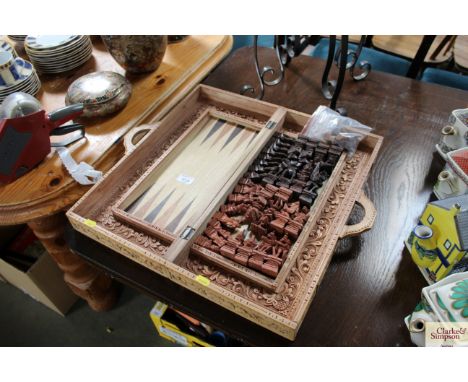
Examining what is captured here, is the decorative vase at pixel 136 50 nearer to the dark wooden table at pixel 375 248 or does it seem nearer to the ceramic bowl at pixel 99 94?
the ceramic bowl at pixel 99 94

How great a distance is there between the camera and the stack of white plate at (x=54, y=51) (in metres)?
1.92

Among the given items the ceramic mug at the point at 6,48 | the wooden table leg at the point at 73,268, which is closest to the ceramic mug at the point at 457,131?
the wooden table leg at the point at 73,268

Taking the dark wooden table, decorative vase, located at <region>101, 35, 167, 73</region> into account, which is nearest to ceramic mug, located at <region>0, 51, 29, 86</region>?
decorative vase, located at <region>101, 35, 167, 73</region>

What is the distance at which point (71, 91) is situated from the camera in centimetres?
171

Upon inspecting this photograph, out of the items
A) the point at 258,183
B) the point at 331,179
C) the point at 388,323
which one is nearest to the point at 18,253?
the point at 258,183

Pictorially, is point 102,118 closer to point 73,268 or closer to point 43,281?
point 73,268

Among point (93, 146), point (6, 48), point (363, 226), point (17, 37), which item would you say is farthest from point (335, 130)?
point (17, 37)

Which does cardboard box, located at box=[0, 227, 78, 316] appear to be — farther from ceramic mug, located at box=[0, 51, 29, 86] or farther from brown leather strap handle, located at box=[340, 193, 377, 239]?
brown leather strap handle, located at box=[340, 193, 377, 239]

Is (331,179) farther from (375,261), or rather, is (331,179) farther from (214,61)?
(214,61)

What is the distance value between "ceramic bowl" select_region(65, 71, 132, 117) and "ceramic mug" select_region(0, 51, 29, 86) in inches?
10.1

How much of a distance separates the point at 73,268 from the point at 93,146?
0.62m

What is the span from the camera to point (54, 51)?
6.32 feet

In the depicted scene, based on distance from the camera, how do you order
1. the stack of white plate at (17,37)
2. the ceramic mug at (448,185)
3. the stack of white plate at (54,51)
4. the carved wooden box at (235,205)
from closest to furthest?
the carved wooden box at (235,205) < the ceramic mug at (448,185) < the stack of white plate at (54,51) < the stack of white plate at (17,37)

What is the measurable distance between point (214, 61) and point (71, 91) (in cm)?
83
